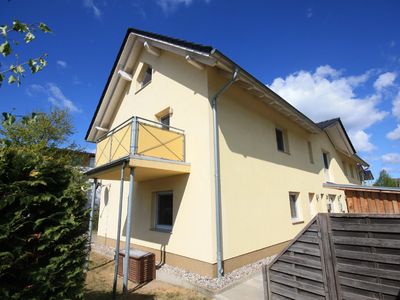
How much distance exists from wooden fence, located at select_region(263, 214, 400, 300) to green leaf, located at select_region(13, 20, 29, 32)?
4.22 metres

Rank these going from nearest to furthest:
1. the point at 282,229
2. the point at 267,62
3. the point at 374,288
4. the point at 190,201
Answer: the point at 374,288 → the point at 190,201 → the point at 282,229 → the point at 267,62

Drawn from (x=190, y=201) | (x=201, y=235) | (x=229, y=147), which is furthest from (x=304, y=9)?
(x=201, y=235)

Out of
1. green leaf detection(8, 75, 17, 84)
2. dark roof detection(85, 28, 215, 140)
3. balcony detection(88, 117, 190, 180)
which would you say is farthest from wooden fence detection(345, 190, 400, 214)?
green leaf detection(8, 75, 17, 84)

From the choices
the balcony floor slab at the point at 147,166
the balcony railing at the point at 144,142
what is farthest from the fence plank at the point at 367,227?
the balcony railing at the point at 144,142

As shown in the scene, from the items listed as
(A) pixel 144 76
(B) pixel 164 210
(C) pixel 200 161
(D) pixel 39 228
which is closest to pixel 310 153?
(C) pixel 200 161

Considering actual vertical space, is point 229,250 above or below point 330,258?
below

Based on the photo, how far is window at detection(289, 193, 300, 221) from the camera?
34.4 ft

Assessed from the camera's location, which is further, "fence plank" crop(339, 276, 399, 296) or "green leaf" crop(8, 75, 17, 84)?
"fence plank" crop(339, 276, 399, 296)

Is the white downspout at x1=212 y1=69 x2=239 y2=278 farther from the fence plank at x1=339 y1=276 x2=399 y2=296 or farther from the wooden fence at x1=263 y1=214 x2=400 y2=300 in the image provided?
the fence plank at x1=339 y1=276 x2=399 y2=296

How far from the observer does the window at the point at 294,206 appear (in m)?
10.5

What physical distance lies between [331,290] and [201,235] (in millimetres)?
3963

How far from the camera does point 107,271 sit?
24.0 ft

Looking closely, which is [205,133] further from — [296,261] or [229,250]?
[296,261]

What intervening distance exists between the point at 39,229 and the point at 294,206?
409 inches
